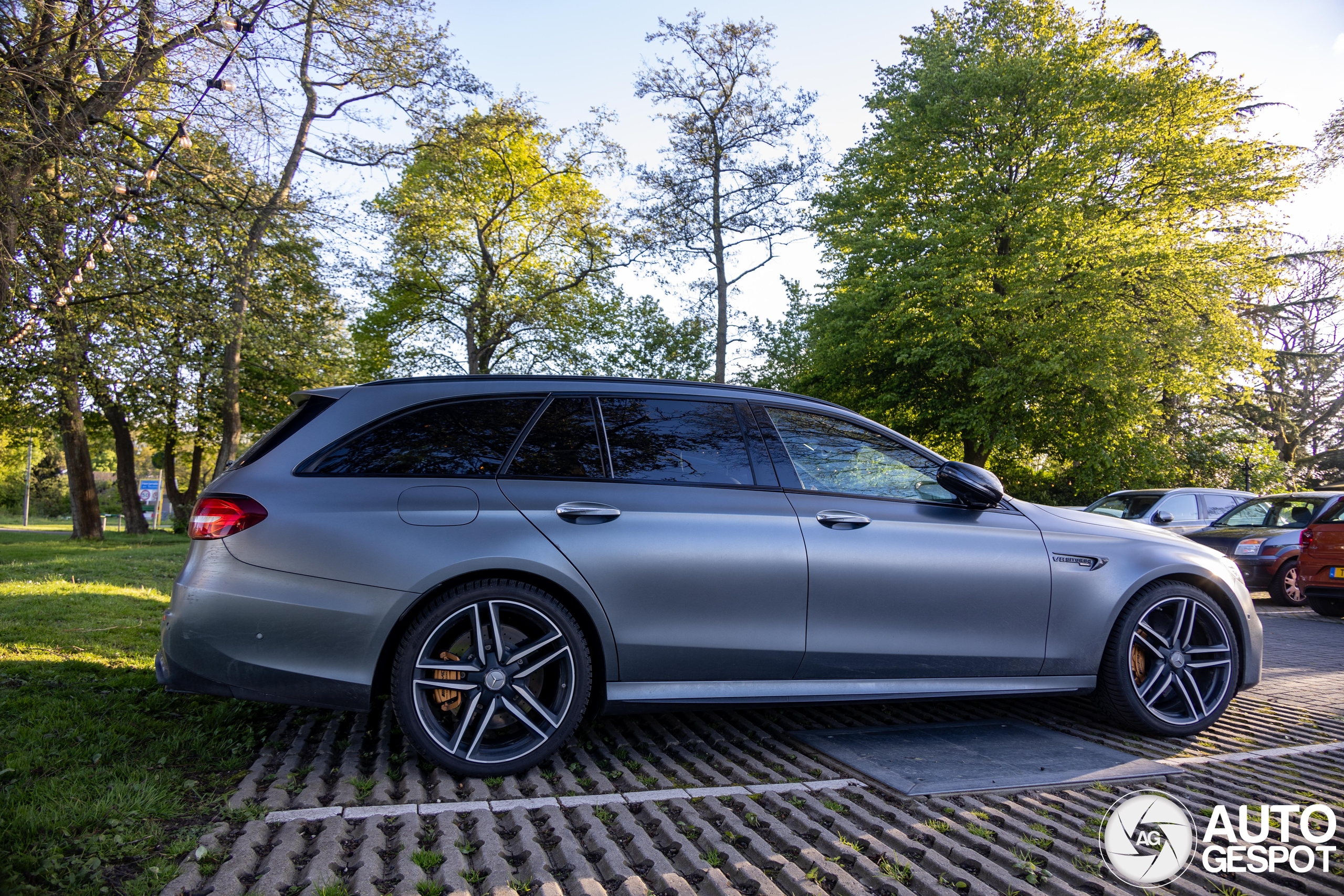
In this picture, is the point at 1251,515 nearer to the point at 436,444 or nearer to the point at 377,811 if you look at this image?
the point at 436,444

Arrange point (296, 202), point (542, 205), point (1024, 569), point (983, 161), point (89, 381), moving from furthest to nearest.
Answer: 1. point (542, 205)
2. point (983, 161)
3. point (89, 381)
4. point (296, 202)
5. point (1024, 569)

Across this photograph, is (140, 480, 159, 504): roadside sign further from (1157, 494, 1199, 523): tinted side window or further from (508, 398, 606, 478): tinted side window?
(508, 398, 606, 478): tinted side window

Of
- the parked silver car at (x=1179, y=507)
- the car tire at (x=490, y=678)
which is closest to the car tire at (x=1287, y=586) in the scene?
the parked silver car at (x=1179, y=507)

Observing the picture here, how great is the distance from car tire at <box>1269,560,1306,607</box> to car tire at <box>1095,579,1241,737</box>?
9.20 metres

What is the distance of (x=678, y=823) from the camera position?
2.98 metres

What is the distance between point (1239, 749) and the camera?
13.8 feet

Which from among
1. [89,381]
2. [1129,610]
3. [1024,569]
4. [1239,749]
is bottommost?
[1239,749]

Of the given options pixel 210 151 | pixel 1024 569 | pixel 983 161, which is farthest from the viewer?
pixel 983 161

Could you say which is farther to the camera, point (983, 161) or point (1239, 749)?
point (983, 161)

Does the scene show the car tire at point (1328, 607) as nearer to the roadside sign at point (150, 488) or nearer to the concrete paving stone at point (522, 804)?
the concrete paving stone at point (522, 804)

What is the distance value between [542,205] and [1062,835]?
26204 mm

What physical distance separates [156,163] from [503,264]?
58.2ft

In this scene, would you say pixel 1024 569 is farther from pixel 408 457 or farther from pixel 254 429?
pixel 254 429

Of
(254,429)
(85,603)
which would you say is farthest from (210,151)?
(254,429)
